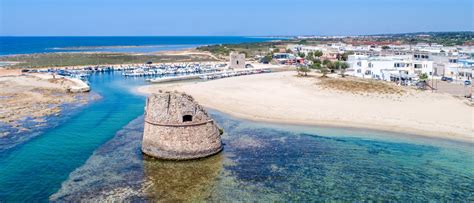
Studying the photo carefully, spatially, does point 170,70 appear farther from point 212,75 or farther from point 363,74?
point 363,74

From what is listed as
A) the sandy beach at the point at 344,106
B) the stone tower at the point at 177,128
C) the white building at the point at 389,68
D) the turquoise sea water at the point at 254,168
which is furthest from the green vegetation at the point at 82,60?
the stone tower at the point at 177,128

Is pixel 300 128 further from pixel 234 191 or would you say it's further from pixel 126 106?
pixel 126 106

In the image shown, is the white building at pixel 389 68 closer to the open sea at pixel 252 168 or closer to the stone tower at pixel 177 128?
the open sea at pixel 252 168

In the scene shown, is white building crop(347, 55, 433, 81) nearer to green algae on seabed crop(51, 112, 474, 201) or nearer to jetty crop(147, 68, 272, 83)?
jetty crop(147, 68, 272, 83)

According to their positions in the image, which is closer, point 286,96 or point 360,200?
point 360,200

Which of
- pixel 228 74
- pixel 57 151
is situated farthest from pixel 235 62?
pixel 57 151

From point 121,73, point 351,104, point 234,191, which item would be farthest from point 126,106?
point 121,73
